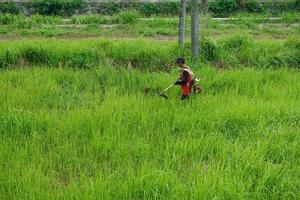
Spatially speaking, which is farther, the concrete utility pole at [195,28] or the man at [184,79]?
the concrete utility pole at [195,28]

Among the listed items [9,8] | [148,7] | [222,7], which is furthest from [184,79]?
[9,8]

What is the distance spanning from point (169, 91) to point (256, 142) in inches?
77.5

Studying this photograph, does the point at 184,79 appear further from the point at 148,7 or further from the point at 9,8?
the point at 9,8

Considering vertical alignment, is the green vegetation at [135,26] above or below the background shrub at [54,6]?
below

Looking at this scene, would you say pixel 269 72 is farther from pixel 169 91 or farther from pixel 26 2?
pixel 26 2

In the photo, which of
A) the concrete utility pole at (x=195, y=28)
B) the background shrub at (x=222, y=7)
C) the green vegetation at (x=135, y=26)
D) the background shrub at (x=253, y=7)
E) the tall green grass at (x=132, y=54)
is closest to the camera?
the concrete utility pole at (x=195, y=28)

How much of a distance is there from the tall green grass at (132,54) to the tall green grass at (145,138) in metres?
1.17

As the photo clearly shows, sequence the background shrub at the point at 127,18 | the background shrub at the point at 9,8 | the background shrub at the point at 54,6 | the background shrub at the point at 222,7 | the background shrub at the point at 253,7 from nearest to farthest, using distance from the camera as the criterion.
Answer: the background shrub at the point at 127,18
the background shrub at the point at 9,8
the background shrub at the point at 54,6
the background shrub at the point at 222,7
the background shrub at the point at 253,7

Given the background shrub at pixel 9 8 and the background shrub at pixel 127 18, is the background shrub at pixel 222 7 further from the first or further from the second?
the background shrub at pixel 9 8

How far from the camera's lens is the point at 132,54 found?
8.64 m

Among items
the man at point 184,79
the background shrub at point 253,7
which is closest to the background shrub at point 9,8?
the background shrub at point 253,7

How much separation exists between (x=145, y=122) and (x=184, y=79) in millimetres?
908

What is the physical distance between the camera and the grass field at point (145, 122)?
4094mm

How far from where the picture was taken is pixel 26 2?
47.7 feet
